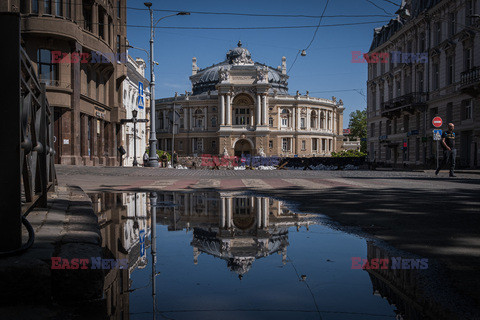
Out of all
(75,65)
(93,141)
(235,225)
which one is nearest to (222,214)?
(235,225)

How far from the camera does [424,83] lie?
115 ft

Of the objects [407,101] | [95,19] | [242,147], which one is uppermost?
[95,19]

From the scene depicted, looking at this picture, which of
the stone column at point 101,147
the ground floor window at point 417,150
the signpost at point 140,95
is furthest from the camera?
the signpost at point 140,95

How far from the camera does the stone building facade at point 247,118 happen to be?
3078 inches

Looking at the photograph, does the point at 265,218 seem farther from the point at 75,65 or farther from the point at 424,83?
the point at 424,83

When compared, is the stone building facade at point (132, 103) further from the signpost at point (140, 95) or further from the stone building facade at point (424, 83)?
the stone building facade at point (424, 83)

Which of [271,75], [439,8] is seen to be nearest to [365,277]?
[439,8]

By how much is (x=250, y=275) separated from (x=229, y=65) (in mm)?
90276

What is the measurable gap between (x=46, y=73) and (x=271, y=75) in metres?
74.0

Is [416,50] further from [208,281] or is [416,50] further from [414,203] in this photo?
[208,281]

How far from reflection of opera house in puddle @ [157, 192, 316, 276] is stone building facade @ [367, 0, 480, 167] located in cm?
2288

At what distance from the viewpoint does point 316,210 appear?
6656 mm

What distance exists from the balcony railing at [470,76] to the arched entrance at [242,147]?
53592 millimetres

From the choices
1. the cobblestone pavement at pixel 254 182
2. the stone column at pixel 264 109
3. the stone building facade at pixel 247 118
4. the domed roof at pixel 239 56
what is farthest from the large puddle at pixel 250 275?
the domed roof at pixel 239 56
